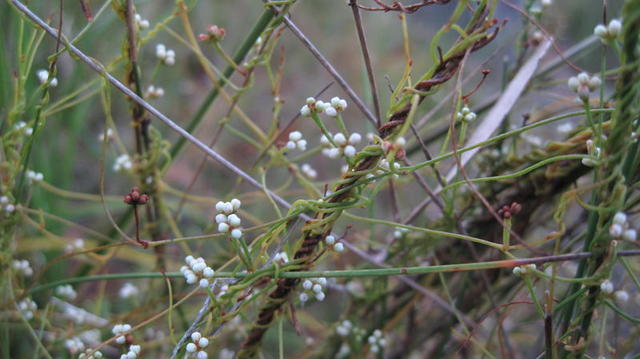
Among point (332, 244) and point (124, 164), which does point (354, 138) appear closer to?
point (332, 244)

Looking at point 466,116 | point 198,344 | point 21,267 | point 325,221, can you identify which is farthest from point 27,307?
point 466,116

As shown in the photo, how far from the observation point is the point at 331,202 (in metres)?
0.47

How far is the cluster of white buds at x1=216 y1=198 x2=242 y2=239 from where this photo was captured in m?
0.44

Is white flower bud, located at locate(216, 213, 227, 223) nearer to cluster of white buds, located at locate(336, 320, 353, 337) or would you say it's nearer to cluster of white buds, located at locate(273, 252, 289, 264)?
cluster of white buds, located at locate(273, 252, 289, 264)

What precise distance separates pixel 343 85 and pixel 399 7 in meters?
0.10

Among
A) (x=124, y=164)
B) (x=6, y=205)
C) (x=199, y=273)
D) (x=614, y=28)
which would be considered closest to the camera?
(x=614, y=28)

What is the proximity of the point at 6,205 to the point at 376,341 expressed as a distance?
0.46 meters

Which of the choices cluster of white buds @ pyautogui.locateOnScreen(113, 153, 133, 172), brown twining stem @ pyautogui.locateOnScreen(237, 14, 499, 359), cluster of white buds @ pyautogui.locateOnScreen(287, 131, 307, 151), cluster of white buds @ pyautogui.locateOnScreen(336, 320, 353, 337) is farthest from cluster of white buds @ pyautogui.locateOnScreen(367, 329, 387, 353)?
cluster of white buds @ pyautogui.locateOnScreen(113, 153, 133, 172)

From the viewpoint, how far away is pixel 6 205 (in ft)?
1.97

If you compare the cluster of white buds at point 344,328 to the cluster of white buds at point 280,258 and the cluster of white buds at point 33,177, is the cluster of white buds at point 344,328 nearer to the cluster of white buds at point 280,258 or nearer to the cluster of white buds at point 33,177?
the cluster of white buds at point 280,258

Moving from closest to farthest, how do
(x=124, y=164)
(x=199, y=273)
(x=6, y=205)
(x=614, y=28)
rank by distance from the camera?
1. (x=614, y=28)
2. (x=199, y=273)
3. (x=6, y=205)
4. (x=124, y=164)

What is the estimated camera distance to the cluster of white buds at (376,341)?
0.68 metres

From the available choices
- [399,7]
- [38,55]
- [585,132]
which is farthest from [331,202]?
[38,55]

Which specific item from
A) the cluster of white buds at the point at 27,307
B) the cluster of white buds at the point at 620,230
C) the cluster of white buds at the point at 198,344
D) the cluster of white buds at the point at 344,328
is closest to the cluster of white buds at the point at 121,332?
the cluster of white buds at the point at 198,344
